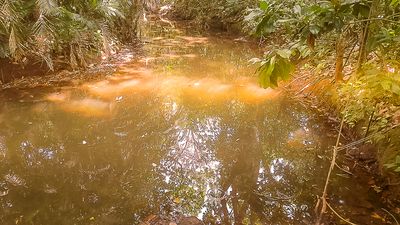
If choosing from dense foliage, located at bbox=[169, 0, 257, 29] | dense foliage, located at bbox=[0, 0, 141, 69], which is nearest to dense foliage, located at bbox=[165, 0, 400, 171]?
dense foliage, located at bbox=[0, 0, 141, 69]

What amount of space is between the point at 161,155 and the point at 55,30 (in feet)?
12.6

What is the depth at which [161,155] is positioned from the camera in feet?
13.5

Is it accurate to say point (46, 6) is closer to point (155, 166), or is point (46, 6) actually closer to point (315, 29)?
point (155, 166)

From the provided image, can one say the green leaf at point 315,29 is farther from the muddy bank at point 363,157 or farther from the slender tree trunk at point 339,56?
the slender tree trunk at point 339,56

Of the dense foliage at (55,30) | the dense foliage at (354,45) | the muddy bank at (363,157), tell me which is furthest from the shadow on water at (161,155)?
the dense foliage at (55,30)

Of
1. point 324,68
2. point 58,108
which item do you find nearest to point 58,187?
point 58,108

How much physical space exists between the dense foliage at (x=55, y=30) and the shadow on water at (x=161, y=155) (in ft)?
3.58

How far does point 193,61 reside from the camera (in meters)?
8.84

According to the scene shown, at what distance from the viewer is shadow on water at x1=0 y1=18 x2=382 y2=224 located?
3146mm

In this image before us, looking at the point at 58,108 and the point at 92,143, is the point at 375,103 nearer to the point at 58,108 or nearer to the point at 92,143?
the point at 92,143

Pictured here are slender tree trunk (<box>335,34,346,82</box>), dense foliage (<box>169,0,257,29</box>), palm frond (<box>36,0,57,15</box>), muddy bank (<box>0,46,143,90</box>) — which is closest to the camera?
slender tree trunk (<box>335,34,346,82</box>)

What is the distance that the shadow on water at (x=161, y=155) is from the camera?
315 cm

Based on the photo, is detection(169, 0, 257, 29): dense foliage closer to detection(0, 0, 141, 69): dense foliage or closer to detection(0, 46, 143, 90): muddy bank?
detection(0, 0, 141, 69): dense foliage

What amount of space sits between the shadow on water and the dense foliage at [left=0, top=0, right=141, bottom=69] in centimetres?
109
